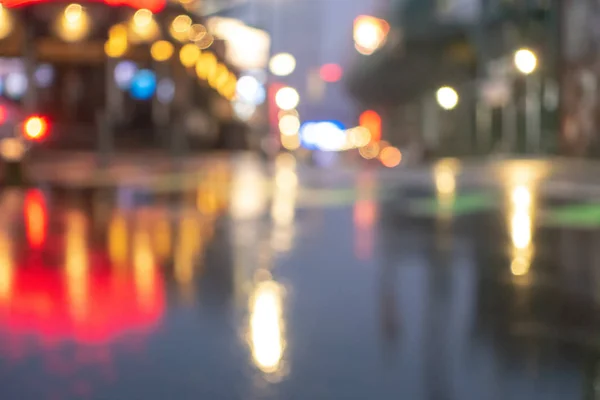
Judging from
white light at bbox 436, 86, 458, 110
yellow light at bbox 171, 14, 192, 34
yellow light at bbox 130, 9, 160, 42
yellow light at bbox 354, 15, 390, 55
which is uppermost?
yellow light at bbox 354, 15, 390, 55

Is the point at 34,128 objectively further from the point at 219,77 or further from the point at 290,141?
the point at 290,141

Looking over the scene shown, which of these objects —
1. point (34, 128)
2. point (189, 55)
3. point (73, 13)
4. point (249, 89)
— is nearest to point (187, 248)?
point (34, 128)

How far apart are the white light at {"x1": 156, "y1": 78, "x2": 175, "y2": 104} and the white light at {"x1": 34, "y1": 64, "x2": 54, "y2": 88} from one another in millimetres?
5234

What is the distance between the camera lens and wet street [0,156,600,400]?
3.52 meters

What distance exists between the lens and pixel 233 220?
10875mm

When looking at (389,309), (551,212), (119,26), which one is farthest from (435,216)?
(119,26)

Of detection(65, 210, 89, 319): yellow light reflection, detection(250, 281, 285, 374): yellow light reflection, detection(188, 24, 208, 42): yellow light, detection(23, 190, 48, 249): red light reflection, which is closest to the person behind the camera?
detection(250, 281, 285, 374): yellow light reflection

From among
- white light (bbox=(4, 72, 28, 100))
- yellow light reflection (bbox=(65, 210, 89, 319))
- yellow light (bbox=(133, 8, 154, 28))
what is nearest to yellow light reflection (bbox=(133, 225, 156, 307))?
yellow light reflection (bbox=(65, 210, 89, 319))

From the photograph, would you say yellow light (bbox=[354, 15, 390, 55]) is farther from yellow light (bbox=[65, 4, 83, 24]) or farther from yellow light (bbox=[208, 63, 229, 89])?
yellow light (bbox=[65, 4, 83, 24])

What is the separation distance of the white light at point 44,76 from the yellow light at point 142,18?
545 centimetres

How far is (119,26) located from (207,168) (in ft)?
33.9

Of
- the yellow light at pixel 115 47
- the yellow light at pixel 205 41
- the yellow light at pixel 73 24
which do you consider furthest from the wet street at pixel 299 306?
the yellow light at pixel 205 41

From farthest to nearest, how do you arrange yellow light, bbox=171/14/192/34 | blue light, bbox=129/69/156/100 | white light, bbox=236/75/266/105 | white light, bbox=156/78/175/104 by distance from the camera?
white light, bbox=236/75/266/105
white light, bbox=156/78/175/104
blue light, bbox=129/69/156/100
yellow light, bbox=171/14/192/34

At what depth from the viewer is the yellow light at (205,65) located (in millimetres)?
44594
